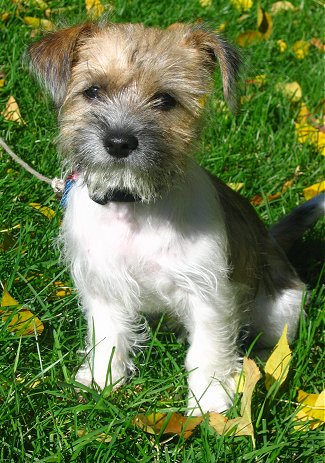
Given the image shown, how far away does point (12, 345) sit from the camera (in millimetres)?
3467

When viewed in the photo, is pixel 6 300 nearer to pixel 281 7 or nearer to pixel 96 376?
pixel 96 376

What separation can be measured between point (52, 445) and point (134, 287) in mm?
716

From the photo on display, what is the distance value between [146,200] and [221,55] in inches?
26.4

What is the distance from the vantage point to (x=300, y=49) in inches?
243

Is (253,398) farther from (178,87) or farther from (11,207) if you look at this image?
(11,207)

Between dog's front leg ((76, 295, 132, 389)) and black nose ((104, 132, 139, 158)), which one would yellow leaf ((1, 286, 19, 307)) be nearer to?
dog's front leg ((76, 295, 132, 389))

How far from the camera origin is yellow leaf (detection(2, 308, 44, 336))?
346 cm

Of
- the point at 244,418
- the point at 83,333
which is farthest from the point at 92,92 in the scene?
the point at 244,418

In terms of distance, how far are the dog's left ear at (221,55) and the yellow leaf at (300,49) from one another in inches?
117

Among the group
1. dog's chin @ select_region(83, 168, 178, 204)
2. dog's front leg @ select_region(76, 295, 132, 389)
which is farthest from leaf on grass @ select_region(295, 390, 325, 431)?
dog's chin @ select_region(83, 168, 178, 204)

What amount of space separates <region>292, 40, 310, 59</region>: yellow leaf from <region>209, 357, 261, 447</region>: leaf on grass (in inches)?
138

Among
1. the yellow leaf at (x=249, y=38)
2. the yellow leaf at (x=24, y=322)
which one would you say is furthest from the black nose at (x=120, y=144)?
the yellow leaf at (x=249, y=38)

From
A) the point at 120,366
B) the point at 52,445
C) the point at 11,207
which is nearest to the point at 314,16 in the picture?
the point at 11,207

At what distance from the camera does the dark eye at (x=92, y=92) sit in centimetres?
312
